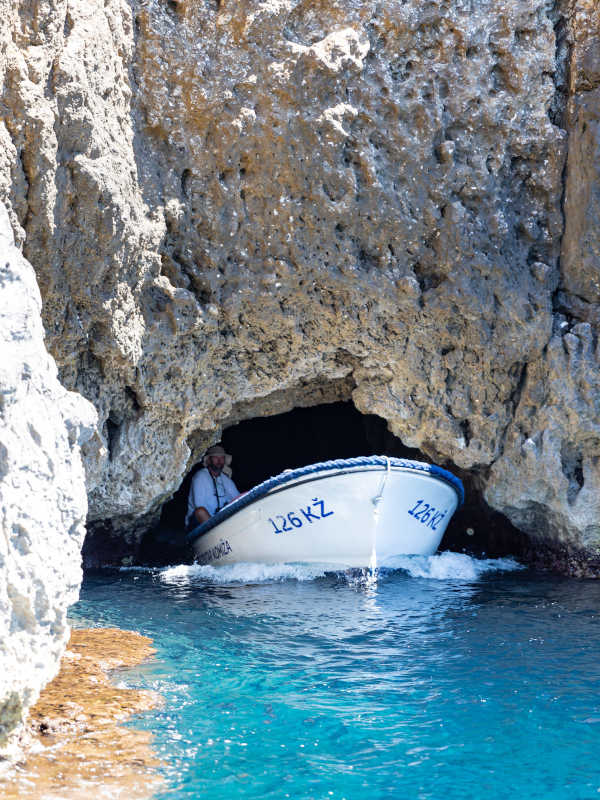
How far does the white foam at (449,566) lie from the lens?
8.47 m

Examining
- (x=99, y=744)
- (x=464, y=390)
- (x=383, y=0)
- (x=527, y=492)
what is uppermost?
(x=383, y=0)

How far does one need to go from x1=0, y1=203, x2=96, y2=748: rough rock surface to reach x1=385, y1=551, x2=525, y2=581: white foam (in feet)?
16.4

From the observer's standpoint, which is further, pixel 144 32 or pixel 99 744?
pixel 144 32

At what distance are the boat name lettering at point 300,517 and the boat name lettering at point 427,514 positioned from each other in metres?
0.91

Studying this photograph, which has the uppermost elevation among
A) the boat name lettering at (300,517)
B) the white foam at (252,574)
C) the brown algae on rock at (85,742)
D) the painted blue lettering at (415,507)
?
the painted blue lettering at (415,507)

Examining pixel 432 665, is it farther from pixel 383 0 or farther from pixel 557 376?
pixel 383 0

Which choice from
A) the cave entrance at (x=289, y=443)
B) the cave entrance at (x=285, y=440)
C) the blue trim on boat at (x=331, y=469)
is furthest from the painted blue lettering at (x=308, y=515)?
the cave entrance at (x=285, y=440)

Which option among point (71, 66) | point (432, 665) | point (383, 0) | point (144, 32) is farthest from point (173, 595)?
point (383, 0)

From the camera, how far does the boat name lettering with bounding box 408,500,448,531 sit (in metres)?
8.39

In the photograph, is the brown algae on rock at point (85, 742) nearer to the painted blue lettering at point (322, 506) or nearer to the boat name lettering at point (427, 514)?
the painted blue lettering at point (322, 506)

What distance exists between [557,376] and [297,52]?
14.1ft

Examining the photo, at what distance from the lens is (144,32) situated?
26.0ft

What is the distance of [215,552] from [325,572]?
54.0 inches

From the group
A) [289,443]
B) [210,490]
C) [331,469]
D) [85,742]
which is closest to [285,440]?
[289,443]
